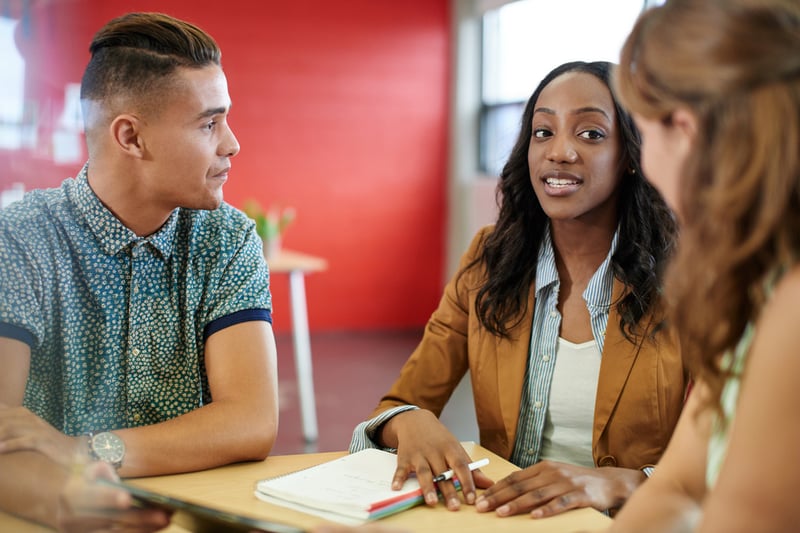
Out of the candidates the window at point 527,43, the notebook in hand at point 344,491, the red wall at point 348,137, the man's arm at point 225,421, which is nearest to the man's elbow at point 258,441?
the man's arm at point 225,421

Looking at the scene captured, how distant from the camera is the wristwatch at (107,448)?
45.8 inches

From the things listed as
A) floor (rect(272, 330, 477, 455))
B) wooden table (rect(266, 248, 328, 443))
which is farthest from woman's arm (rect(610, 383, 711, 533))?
wooden table (rect(266, 248, 328, 443))

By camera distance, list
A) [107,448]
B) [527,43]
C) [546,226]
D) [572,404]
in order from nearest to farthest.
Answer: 1. [107,448]
2. [572,404]
3. [546,226]
4. [527,43]

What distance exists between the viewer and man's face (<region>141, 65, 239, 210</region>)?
146cm

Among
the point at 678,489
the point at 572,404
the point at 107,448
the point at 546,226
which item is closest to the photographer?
the point at 678,489

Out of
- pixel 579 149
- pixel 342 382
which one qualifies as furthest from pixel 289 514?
pixel 342 382

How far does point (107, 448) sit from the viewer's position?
1.18 m

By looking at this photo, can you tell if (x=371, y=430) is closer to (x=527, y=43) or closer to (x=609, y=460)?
(x=609, y=460)

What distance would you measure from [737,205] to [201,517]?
626mm

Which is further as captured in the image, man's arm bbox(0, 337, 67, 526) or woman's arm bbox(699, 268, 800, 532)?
man's arm bbox(0, 337, 67, 526)

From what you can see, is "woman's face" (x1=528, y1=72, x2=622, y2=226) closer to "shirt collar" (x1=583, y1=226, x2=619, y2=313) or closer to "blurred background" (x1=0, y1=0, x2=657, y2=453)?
"shirt collar" (x1=583, y1=226, x2=619, y2=313)

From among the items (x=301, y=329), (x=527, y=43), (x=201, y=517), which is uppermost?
(x=527, y=43)

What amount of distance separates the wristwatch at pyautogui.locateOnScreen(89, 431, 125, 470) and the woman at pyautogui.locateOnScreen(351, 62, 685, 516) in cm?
43

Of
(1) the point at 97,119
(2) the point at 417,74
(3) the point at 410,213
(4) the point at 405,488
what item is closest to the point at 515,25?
(2) the point at 417,74
